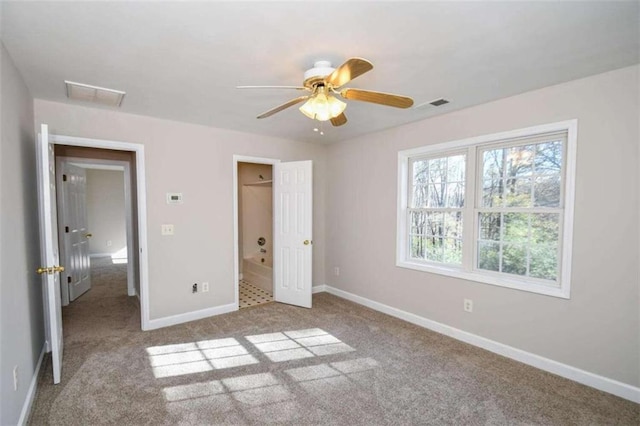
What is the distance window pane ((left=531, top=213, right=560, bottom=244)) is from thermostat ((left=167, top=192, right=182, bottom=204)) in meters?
3.76

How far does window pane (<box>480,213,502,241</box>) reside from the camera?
2.91 meters

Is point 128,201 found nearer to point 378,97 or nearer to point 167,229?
point 167,229

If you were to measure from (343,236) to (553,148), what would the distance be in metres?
2.77

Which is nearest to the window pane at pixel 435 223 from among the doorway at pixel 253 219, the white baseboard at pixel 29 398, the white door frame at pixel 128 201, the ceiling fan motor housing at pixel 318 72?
the ceiling fan motor housing at pixel 318 72

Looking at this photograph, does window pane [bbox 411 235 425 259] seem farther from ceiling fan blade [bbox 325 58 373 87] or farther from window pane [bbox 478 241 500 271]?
ceiling fan blade [bbox 325 58 373 87]

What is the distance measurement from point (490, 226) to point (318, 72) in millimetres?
2293

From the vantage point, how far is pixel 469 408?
2.06m

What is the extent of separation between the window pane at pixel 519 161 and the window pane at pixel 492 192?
0.38 feet

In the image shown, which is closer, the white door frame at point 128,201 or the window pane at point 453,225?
the window pane at point 453,225

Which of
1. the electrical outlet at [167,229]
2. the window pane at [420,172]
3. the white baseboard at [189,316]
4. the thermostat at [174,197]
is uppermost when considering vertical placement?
the window pane at [420,172]

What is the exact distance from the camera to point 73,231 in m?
4.48

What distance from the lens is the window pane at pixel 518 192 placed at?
2.71 metres

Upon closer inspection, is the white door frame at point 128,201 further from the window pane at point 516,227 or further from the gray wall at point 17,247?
the window pane at point 516,227

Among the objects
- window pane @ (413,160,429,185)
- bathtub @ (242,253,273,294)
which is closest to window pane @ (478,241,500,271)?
window pane @ (413,160,429,185)
